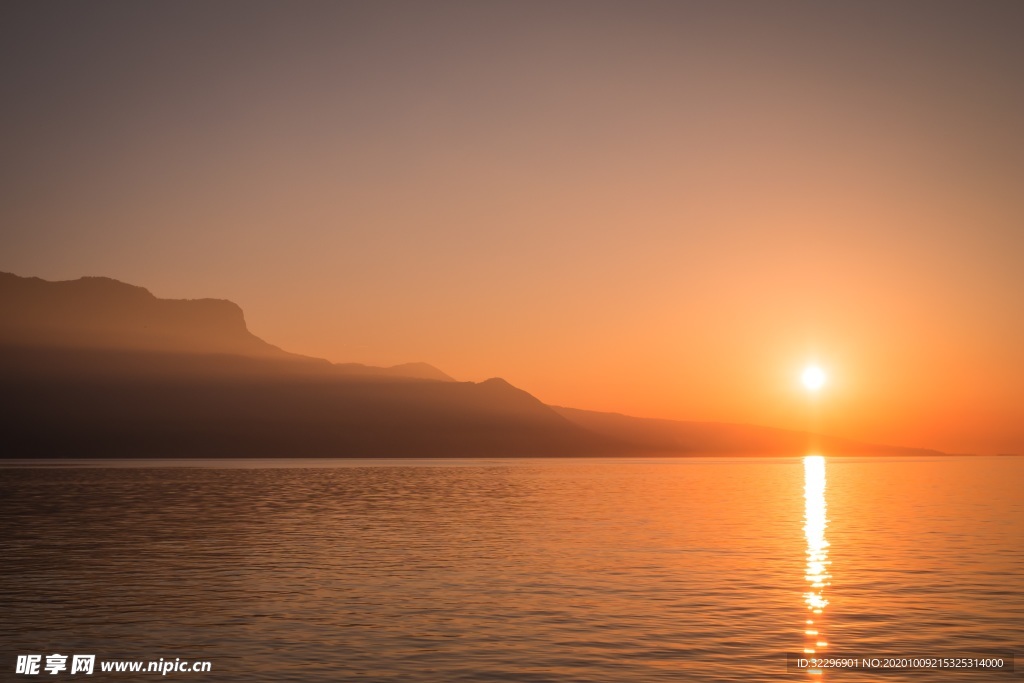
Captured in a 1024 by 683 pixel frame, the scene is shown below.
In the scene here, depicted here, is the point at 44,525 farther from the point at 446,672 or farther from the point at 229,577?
the point at 446,672

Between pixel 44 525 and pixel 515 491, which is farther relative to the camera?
pixel 515 491

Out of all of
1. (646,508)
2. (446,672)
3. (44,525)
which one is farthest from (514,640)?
(646,508)

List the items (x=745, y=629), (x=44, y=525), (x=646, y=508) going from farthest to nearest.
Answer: (x=646, y=508) → (x=44, y=525) → (x=745, y=629)

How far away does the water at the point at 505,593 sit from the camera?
2484 centimetres

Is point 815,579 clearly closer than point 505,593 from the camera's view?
No

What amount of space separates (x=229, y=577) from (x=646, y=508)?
50159 mm

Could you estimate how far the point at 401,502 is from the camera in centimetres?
9119

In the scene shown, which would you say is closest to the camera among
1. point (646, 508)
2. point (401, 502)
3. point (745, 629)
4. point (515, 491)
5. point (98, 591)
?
point (745, 629)

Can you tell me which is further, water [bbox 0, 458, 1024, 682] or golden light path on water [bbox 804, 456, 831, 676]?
golden light path on water [bbox 804, 456, 831, 676]

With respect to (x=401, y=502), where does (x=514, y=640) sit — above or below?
below

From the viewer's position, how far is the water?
24844 millimetres

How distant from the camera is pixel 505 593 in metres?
35.0

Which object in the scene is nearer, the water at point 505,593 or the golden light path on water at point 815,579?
the water at point 505,593

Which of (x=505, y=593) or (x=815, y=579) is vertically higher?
(x=815, y=579)
